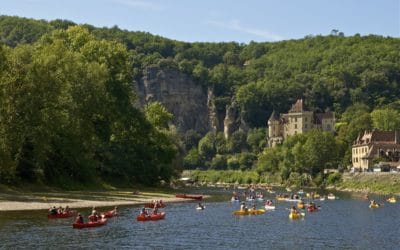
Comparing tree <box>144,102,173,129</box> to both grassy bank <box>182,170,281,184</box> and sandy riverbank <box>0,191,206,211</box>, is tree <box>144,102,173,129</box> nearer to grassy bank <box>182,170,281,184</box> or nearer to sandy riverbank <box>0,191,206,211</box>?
sandy riverbank <box>0,191,206,211</box>

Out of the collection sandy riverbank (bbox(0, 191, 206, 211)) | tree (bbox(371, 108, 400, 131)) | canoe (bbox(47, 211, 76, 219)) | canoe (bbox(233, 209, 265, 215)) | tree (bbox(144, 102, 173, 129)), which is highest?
tree (bbox(371, 108, 400, 131))

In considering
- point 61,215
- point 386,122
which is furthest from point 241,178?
point 61,215

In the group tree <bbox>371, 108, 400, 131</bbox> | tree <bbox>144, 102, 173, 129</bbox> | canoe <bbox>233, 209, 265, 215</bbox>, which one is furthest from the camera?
tree <bbox>371, 108, 400, 131</bbox>

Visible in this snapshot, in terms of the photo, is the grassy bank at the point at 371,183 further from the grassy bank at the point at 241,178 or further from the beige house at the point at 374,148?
the grassy bank at the point at 241,178

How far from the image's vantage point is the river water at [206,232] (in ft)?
147

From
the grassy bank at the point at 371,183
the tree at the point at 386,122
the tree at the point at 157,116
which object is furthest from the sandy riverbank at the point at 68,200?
the tree at the point at 386,122

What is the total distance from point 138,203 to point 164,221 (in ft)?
50.1

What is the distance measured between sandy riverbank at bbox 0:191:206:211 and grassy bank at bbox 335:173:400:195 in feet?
162

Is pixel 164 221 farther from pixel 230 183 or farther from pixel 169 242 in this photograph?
pixel 230 183

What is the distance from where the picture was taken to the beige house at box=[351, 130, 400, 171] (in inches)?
6029

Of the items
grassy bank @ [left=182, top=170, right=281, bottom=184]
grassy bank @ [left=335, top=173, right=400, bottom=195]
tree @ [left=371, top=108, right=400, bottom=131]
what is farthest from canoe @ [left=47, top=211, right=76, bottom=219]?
tree @ [left=371, top=108, right=400, bottom=131]

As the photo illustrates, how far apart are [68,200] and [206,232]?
22.0m

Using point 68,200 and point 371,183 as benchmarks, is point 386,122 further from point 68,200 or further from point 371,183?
point 68,200

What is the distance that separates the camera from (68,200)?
69.6 m
